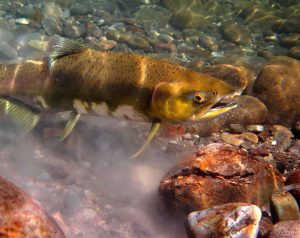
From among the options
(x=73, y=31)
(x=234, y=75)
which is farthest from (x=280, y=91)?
(x=73, y=31)

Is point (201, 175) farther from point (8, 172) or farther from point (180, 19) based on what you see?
point (180, 19)

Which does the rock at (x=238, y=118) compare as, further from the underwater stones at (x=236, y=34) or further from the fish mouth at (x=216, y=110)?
the underwater stones at (x=236, y=34)

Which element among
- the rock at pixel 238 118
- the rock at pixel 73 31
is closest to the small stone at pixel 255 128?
the rock at pixel 238 118

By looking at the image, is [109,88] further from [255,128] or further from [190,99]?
[255,128]

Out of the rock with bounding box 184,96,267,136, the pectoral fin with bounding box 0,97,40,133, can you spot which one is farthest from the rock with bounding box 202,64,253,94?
the pectoral fin with bounding box 0,97,40,133

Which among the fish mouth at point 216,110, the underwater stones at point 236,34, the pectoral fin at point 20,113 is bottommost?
the underwater stones at point 236,34

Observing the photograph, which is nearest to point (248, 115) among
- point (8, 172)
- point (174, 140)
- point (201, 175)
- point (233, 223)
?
point (174, 140)

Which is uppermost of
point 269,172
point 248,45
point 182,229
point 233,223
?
point 233,223
